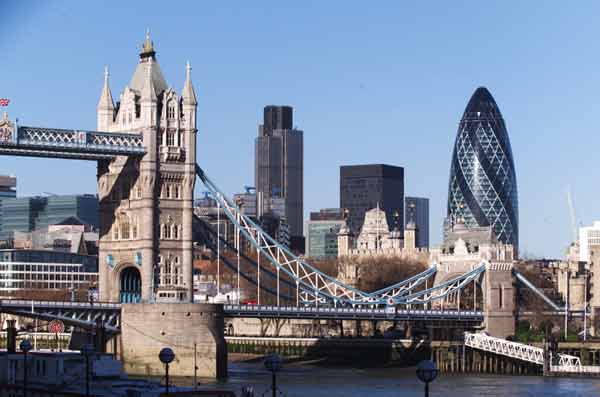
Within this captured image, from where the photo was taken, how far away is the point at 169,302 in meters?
109

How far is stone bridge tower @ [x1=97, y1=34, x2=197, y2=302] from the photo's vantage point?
12150 cm

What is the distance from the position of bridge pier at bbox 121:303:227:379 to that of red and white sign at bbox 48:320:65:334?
26.1 meters

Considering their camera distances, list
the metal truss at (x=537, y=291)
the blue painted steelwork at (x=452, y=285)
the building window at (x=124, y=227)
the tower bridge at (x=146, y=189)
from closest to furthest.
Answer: the tower bridge at (x=146, y=189) < the building window at (x=124, y=227) < the blue painted steelwork at (x=452, y=285) < the metal truss at (x=537, y=291)

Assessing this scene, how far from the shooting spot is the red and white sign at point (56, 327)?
13750 cm

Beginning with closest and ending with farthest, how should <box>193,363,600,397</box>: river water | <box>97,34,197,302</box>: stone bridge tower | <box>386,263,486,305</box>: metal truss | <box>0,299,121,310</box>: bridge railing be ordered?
<box>193,363,600,397</box>: river water, <box>0,299,121,310</box>: bridge railing, <box>97,34,197,302</box>: stone bridge tower, <box>386,263,486,305</box>: metal truss

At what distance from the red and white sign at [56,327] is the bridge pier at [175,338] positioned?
85.7 ft

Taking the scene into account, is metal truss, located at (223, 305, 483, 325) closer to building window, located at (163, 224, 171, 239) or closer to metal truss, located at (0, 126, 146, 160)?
building window, located at (163, 224, 171, 239)

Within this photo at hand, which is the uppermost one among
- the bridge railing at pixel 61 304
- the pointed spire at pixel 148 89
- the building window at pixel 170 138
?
the pointed spire at pixel 148 89

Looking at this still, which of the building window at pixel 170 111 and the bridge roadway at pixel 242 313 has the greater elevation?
the building window at pixel 170 111

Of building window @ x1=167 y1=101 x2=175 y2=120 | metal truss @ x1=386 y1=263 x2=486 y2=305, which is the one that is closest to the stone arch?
building window @ x1=167 y1=101 x2=175 y2=120

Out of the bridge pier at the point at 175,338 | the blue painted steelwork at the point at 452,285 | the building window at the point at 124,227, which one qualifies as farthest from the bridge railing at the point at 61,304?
the blue painted steelwork at the point at 452,285

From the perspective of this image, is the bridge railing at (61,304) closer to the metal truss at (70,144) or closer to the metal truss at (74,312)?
the metal truss at (74,312)

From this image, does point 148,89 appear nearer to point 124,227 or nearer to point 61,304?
point 124,227

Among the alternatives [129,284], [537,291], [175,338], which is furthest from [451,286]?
[175,338]
